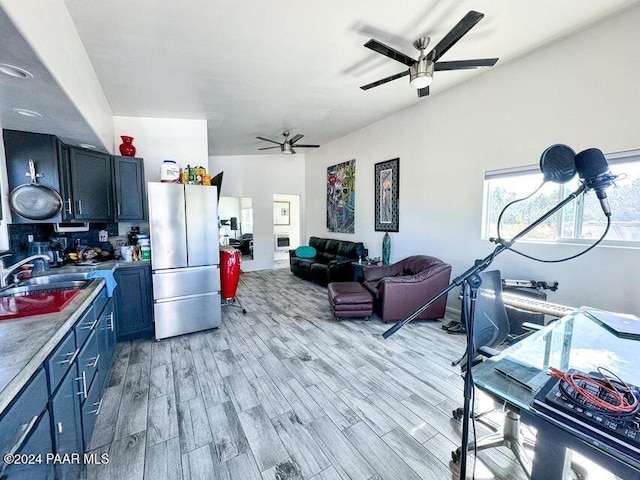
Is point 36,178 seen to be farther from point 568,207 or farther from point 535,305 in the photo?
point 568,207

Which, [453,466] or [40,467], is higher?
[40,467]

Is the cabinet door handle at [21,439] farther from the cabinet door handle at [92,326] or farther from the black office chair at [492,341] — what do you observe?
the black office chair at [492,341]

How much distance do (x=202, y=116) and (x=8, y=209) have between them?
2.44 meters

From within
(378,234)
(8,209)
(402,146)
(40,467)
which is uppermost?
(402,146)

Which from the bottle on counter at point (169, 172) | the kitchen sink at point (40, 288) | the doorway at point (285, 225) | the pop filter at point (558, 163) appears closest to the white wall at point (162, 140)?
the bottle on counter at point (169, 172)

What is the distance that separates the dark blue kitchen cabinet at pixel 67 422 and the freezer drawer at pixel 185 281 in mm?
1698

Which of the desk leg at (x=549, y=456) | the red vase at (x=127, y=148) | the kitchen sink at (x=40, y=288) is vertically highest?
the red vase at (x=127, y=148)

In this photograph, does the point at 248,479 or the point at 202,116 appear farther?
the point at 202,116

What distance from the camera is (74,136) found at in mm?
2570

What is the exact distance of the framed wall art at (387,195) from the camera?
15.4ft

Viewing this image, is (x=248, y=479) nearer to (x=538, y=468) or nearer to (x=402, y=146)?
(x=538, y=468)

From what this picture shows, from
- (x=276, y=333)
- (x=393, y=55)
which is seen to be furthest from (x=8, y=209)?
(x=393, y=55)

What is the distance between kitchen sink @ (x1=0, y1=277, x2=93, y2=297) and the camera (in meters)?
1.89

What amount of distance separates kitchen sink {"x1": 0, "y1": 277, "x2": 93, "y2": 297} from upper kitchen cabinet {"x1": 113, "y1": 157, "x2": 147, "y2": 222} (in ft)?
4.07
